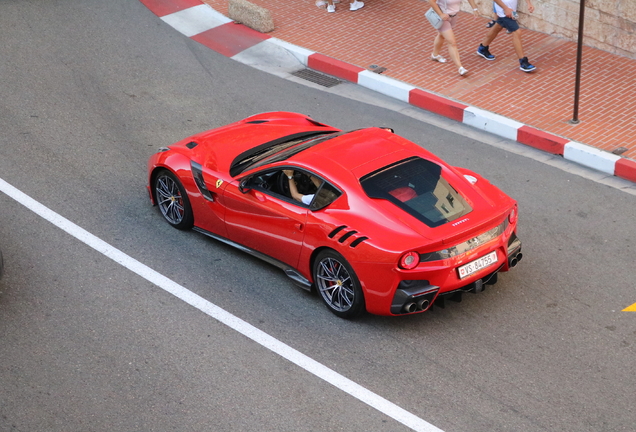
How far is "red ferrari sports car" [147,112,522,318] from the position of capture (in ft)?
21.3

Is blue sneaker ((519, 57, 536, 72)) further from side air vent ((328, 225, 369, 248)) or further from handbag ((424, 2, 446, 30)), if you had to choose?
side air vent ((328, 225, 369, 248))

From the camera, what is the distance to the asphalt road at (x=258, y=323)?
5973 millimetres

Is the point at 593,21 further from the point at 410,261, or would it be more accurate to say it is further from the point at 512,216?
the point at 410,261

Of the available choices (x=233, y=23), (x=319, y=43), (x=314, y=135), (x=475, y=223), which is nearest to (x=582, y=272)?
(x=475, y=223)

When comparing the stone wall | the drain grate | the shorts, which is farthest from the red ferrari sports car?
the stone wall

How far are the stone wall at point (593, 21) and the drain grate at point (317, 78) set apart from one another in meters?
3.54

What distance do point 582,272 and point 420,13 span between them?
7889 millimetres

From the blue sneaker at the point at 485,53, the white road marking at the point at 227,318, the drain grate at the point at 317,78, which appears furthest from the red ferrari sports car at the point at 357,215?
the blue sneaker at the point at 485,53

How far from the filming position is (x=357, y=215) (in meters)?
6.70

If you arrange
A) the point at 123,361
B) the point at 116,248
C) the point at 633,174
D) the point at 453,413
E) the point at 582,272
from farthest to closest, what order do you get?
the point at 633,174, the point at 116,248, the point at 582,272, the point at 123,361, the point at 453,413

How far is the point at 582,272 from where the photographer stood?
7586 millimetres

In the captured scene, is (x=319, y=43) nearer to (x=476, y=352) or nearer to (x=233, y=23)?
(x=233, y=23)

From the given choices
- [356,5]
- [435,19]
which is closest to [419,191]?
[435,19]

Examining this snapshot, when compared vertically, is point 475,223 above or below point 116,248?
above
